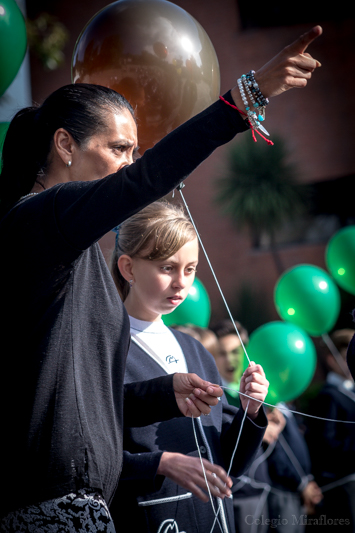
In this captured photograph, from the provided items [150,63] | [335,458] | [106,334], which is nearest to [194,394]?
[106,334]

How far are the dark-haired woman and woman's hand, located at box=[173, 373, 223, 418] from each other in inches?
8.5

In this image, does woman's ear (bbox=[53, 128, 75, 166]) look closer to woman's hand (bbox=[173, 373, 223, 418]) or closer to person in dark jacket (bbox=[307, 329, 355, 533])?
woman's hand (bbox=[173, 373, 223, 418])

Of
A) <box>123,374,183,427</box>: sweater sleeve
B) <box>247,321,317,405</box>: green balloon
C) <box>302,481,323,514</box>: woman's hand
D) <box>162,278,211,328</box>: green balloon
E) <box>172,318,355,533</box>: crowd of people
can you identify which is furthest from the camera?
<box>162,278,211,328</box>: green balloon

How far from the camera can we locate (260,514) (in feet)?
9.97

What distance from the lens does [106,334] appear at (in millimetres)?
1178

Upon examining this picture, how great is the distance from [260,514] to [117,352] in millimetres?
2293

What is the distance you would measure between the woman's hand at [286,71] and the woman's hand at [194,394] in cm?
68

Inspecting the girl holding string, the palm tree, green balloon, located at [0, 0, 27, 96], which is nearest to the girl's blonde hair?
the girl holding string

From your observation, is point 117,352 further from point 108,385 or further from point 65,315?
point 65,315

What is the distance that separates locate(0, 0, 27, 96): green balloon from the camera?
93.3 inches

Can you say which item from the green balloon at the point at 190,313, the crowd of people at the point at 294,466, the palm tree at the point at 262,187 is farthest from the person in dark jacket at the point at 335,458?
the palm tree at the point at 262,187

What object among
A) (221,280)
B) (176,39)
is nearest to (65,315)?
(176,39)

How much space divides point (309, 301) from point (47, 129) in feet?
9.18

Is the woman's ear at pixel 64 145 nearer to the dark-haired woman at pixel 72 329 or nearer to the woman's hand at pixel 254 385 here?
the dark-haired woman at pixel 72 329
